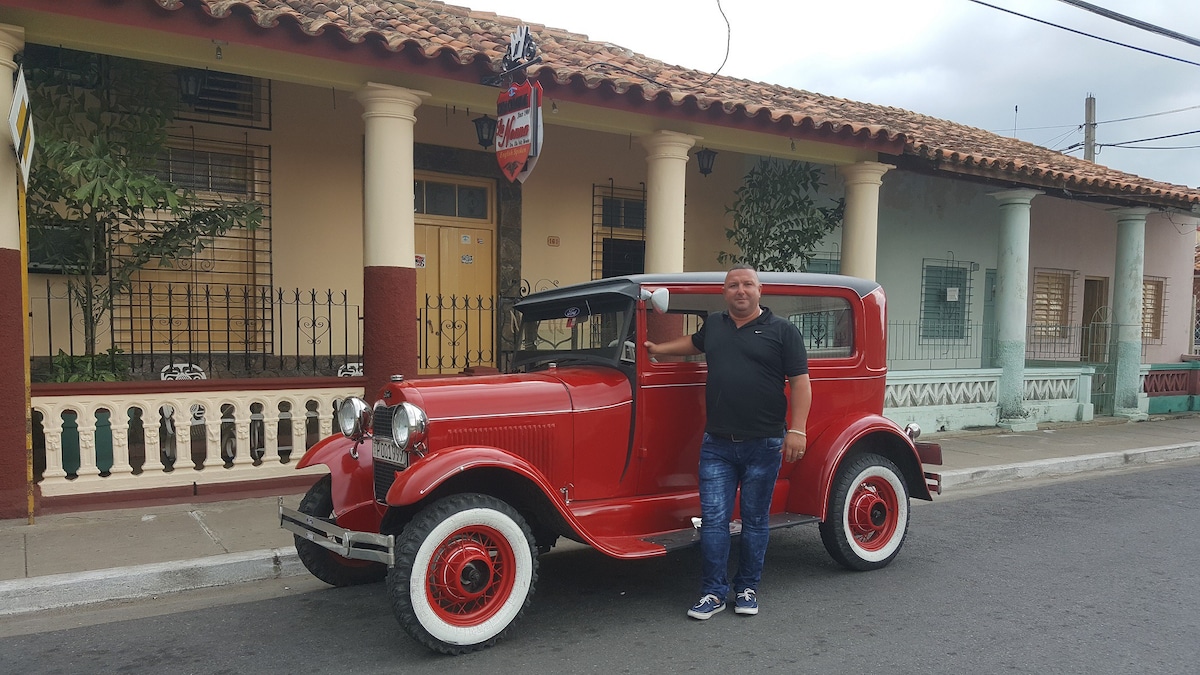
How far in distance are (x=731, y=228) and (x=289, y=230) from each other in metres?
5.68

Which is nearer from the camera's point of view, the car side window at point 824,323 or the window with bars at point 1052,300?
the car side window at point 824,323

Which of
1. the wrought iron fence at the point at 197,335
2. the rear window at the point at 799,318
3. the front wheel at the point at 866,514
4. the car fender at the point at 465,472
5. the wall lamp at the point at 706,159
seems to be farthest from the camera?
the wall lamp at the point at 706,159


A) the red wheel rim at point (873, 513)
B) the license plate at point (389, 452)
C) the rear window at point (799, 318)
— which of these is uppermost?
the rear window at point (799, 318)

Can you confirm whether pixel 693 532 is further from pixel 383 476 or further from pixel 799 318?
pixel 383 476

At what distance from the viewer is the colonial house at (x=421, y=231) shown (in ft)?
19.3

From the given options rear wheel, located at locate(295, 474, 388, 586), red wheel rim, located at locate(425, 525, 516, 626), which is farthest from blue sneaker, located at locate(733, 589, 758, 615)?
rear wheel, located at locate(295, 474, 388, 586)

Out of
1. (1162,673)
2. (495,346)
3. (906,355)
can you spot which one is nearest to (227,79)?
(495,346)

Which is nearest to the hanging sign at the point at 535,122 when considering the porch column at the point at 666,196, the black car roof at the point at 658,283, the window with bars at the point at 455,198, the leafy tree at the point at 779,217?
the black car roof at the point at 658,283

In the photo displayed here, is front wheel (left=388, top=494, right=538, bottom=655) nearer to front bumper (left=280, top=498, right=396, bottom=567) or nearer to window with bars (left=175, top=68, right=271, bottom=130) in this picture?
front bumper (left=280, top=498, right=396, bottom=567)

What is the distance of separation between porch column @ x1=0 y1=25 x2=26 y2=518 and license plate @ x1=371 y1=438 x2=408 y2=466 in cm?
298

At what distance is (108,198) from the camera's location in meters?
5.76

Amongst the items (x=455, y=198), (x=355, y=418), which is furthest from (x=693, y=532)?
(x=455, y=198)

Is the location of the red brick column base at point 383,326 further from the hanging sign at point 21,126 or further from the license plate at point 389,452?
the license plate at point 389,452

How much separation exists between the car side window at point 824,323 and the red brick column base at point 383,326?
324 centimetres
